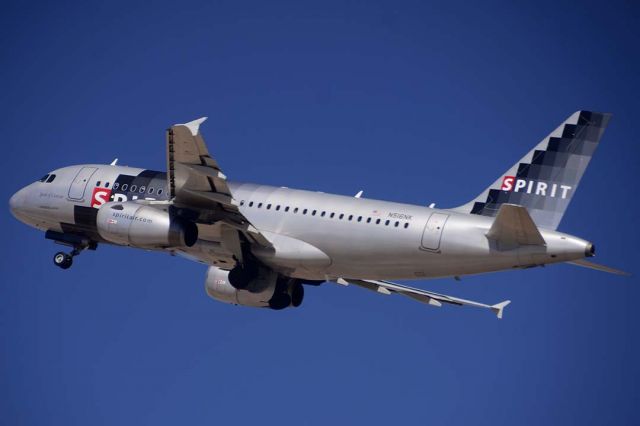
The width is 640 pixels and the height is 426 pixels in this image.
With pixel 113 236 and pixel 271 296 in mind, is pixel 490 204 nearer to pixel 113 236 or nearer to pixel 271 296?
pixel 271 296

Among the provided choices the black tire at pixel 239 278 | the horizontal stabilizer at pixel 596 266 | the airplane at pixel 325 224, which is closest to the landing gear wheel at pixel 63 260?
the airplane at pixel 325 224

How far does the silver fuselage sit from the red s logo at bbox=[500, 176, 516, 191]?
2627 millimetres

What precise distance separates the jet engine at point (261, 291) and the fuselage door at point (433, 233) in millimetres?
7354

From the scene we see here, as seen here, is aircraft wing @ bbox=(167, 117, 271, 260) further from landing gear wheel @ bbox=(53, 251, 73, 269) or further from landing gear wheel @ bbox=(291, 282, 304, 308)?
landing gear wheel @ bbox=(53, 251, 73, 269)

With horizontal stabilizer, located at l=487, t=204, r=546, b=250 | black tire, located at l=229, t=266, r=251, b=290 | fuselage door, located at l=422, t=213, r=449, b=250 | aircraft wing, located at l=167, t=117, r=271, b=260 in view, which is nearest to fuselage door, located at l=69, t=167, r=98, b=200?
aircraft wing, located at l=167, t=117, r=271, b=260

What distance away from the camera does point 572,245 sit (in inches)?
1615

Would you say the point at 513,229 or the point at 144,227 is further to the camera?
the point at 144,227

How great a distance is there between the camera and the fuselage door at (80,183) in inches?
1984

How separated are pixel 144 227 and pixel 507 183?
43.4 feet

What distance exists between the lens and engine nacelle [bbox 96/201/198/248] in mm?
45000

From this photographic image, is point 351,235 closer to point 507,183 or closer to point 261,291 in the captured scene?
point 261,291

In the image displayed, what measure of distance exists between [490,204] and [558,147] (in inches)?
127

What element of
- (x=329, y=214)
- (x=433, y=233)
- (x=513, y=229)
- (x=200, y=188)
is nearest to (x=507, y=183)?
(x=433, y=233)

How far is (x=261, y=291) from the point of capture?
4850 cm
